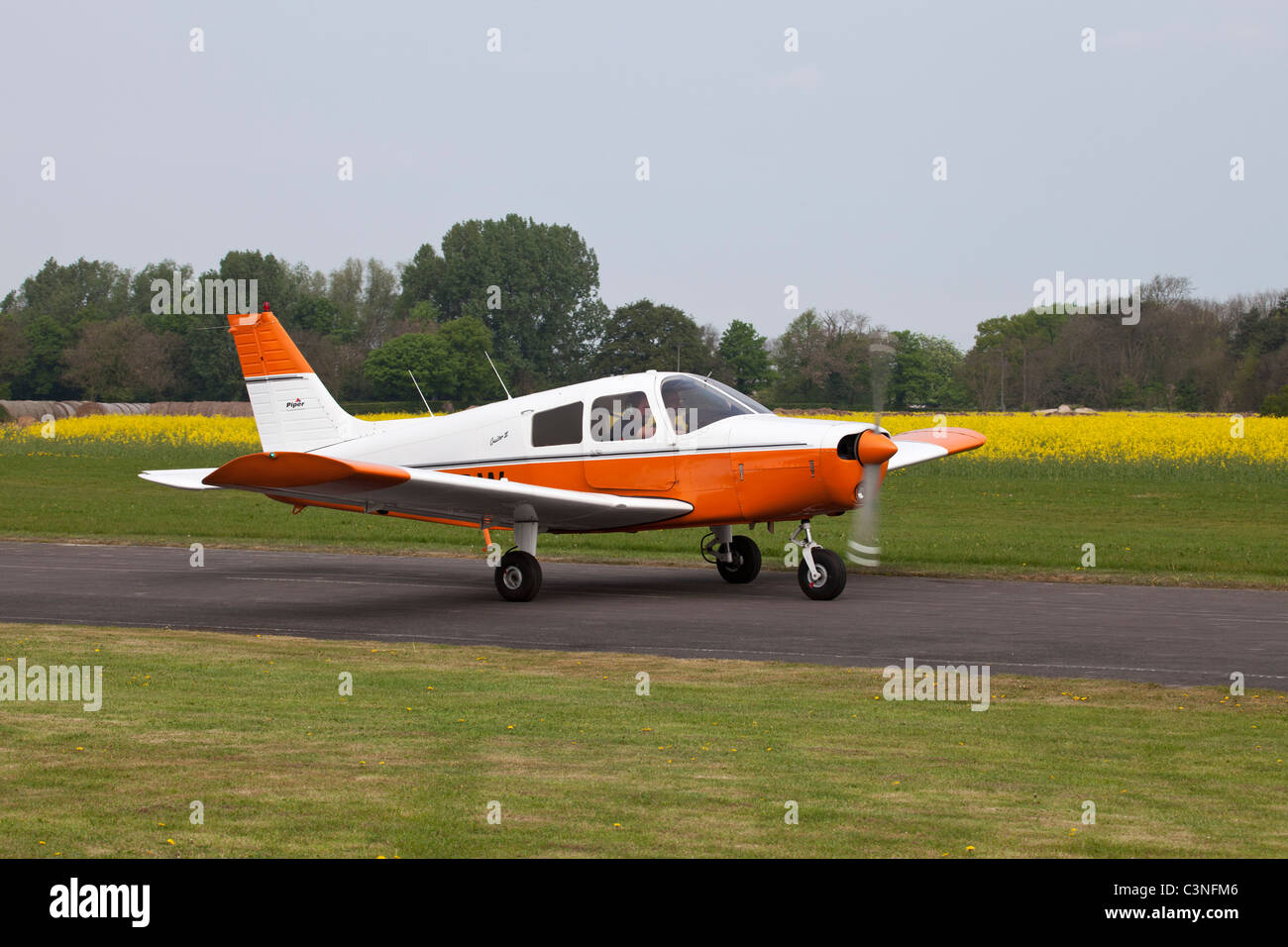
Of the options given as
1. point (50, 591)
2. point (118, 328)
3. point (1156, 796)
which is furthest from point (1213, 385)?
point (118, 328)

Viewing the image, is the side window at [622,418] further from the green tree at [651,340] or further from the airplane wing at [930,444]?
the green tree at [651,340]

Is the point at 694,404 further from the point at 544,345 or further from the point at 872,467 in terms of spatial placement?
the point at 544,345

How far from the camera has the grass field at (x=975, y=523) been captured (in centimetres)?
2144

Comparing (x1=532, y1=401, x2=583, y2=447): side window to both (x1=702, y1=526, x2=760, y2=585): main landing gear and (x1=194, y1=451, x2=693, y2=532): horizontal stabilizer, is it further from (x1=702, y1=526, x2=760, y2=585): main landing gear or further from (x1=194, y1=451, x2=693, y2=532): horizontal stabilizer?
(x1=702, y1=526, x2=760, y2=585): main landing gear

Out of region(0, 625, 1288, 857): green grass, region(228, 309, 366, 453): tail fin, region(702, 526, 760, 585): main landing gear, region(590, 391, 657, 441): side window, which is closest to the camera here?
region(0, 625, 1288, 857): green grass

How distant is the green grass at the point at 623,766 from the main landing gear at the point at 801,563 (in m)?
5.36

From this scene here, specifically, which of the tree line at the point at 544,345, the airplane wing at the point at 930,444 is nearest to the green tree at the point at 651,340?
the tree line at the point at 544,345

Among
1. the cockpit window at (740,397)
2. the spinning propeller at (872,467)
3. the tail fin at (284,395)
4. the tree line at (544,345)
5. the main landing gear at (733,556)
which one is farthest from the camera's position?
the tree line at (544,345)

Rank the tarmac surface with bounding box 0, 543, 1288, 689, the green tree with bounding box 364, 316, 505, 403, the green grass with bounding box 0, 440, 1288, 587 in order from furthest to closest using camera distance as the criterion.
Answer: the green tree with bounding box 364, 316, 505, 403 → the green grass with bounding box 0, 440, 1288, 587 → the tarmac surface with bounding box 0, 543, 1288, 689

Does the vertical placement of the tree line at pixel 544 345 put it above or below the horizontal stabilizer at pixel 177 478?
above

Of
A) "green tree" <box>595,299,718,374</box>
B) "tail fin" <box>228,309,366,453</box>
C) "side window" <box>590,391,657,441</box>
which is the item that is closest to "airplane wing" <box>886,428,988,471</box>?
"side window" <box>590,391,657,441</box>

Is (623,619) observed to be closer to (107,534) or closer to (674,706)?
(674,706)

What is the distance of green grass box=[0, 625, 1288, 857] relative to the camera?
6.33 m

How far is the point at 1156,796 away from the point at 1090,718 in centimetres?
248
